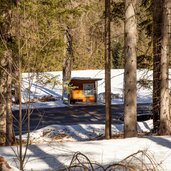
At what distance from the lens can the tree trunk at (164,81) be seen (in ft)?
37.8

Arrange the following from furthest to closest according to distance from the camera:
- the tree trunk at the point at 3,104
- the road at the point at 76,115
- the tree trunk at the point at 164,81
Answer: the road at the point at 76,115 < the tree trunk at the point at 3,104 < the tree trunk at the point at 164,81

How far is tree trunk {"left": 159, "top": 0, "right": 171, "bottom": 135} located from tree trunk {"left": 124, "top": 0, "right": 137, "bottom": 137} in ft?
2.52

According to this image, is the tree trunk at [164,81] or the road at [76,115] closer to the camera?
the tree trunk at [164,81]

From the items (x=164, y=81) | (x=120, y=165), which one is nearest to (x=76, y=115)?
(x=164, y=81)

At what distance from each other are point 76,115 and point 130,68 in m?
12.5

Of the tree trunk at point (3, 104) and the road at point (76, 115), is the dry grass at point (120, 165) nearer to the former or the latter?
the tree trunk at point (3, 104)

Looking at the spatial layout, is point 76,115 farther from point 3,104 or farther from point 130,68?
point 130,68

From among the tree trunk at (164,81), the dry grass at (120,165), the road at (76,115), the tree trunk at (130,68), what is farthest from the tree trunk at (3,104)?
the dry grass at (120,165)

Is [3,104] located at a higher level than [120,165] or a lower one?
higher

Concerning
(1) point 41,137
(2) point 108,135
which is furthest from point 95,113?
(2) point 108,135

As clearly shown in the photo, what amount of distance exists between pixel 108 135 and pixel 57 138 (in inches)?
90.9

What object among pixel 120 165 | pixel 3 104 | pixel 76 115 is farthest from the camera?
pixel 76 115

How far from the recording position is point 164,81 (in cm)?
1166

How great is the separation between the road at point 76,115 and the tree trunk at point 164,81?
777 cm
